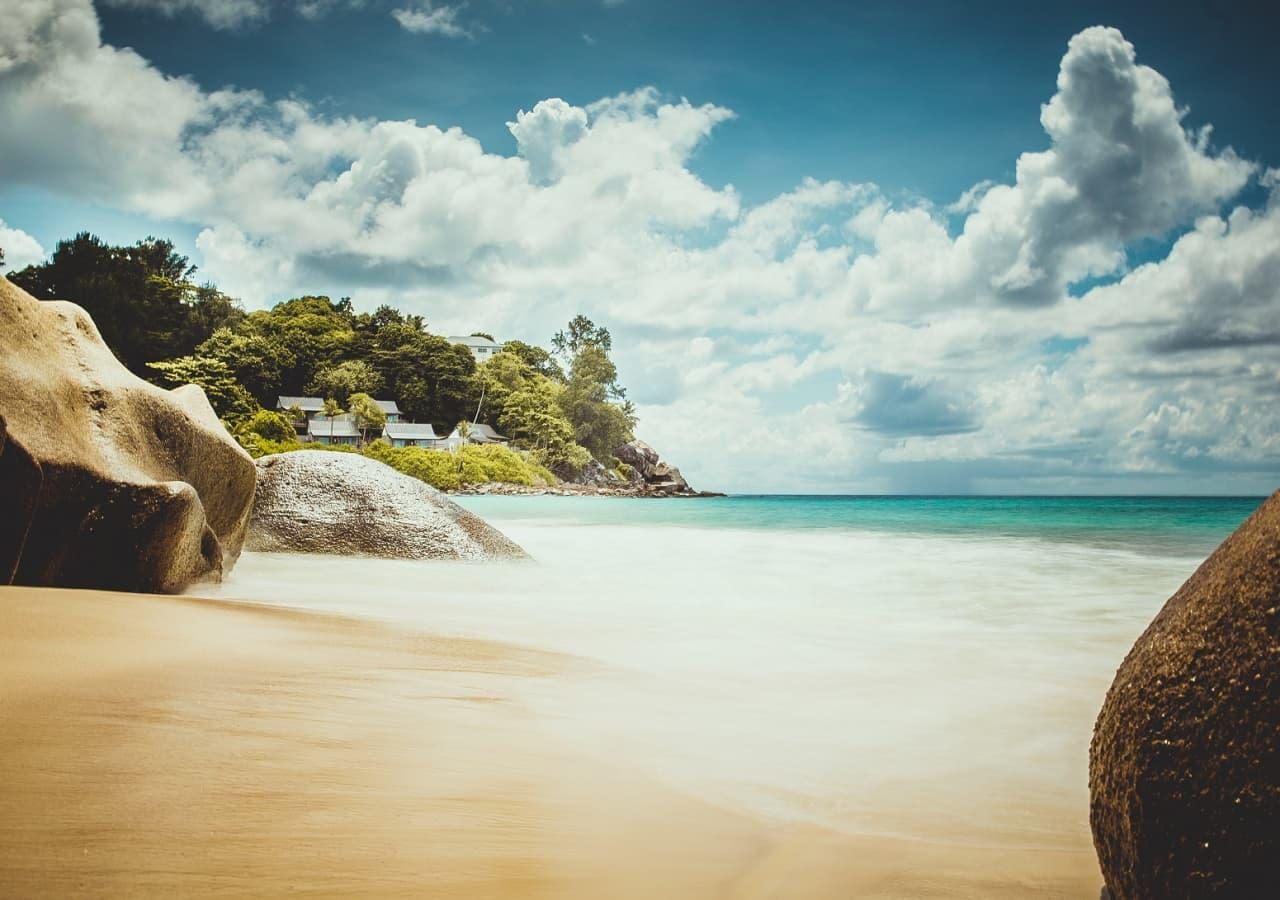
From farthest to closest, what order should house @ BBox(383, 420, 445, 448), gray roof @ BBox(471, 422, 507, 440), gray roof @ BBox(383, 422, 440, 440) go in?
gray roof @ BBox(471, 422, 507, 440), house @ BBox(383, 420, 445, 448), gray roof @ BBox(383, 422, 440, 440)

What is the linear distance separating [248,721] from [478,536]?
22.2ft

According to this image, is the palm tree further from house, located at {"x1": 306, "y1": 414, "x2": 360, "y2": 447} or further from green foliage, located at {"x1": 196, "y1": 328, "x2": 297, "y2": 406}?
green foliage, located at {"x1": 196, "y1": 328, "x2": 297, "y2": 406}

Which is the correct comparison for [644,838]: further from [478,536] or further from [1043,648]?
[478,536]

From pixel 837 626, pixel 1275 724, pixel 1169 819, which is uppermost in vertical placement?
pixel 1275 724

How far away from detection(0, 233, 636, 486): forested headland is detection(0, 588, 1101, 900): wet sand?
47291 mm

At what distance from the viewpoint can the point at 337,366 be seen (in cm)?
7494

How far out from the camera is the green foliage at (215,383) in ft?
165

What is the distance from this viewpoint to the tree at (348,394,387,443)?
66.0 m

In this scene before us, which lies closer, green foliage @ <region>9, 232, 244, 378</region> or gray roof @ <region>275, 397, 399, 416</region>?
green foliage @ <region>9, 232, 244, 378</region>

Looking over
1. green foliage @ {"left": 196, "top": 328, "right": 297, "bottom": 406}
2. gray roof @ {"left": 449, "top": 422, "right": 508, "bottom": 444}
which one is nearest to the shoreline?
gray roof @ {"left": 449, "top": 422, "right": 508, "bottom": 444}

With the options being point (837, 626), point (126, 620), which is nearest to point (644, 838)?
point (126, 620)

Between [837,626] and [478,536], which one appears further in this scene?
[478,536]

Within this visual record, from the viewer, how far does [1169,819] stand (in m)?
1.54

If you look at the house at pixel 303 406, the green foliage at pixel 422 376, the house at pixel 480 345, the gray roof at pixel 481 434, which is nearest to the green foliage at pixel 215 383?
the house at pixel 303 406
